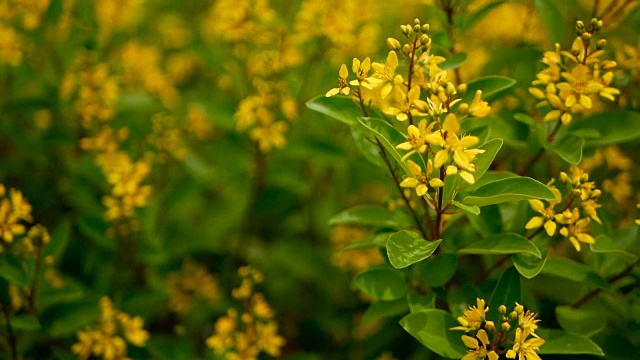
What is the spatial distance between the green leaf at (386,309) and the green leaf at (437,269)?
0.14 m

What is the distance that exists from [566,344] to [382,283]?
447mm

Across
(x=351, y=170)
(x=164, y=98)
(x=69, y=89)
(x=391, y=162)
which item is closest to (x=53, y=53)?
(x=69, y=89)

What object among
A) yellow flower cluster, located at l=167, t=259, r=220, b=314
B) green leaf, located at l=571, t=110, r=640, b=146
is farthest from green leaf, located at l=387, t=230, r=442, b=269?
yellow flower cluster, located at l=167, t=259, r=220, b=314

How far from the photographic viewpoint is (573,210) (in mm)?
1354

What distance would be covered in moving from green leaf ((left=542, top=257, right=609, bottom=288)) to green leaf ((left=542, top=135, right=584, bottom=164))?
0.28 metres

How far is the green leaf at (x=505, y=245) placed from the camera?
126cm

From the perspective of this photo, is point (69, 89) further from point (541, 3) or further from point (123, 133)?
point (541, 3)

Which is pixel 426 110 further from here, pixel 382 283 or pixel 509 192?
pixel 382 283

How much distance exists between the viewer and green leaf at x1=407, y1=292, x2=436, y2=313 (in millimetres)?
1363

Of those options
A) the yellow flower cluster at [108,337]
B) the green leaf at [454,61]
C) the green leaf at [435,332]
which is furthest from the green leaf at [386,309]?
the yellow flower cluster at [108,337]

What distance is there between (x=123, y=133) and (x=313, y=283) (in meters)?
1.07

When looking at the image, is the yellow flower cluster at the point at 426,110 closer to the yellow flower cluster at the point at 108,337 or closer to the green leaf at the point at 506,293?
the green leaf at the point at 506,293

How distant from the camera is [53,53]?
7.82 feet

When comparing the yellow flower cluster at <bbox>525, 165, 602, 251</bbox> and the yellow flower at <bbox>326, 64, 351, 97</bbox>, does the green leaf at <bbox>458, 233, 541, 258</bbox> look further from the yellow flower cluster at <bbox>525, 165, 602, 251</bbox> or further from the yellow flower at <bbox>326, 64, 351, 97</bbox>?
the yellow flower at <bbox>326, 64, 351, 97</bbox>
